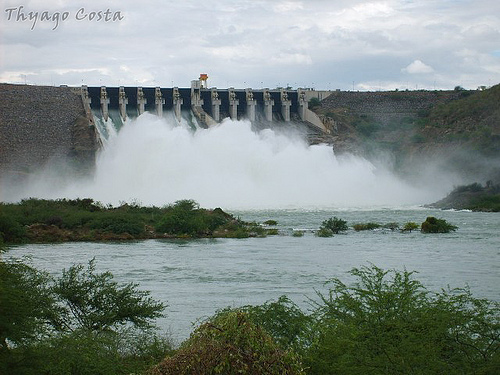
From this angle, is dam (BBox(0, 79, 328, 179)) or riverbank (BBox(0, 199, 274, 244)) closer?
riverbank (BBox(0, 199, 274, 244))

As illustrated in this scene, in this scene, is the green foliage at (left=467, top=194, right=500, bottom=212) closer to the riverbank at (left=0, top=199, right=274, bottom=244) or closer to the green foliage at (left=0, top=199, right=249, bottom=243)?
the riverbank at (left=0, top=199, right=274, bottom=244)

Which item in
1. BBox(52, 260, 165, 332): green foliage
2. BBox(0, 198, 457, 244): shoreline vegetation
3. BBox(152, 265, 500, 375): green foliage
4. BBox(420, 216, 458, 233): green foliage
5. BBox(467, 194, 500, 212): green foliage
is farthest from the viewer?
BBox(467, 194, 500, 212): green foliage

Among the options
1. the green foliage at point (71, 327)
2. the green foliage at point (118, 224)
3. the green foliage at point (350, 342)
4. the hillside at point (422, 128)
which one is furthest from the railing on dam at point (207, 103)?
the green foliage at point (350, 342)

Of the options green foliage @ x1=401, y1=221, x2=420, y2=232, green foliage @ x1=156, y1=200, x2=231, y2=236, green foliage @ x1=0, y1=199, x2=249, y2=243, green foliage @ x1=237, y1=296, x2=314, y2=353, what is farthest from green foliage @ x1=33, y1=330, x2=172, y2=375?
green foliage @ x1=401, y1=221, x2=420, y2=232

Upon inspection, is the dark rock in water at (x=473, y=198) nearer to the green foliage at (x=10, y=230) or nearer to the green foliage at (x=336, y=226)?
the green foliage at (x=336, y=226)

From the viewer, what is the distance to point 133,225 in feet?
125

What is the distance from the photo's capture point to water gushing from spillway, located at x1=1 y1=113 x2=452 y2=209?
55.5m

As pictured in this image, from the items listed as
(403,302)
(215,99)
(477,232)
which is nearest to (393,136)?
(215,99)

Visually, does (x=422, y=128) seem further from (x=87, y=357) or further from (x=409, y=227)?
(x=87, y=357)

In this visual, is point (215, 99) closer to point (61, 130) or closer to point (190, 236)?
point (61, 130)

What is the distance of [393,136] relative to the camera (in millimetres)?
82000

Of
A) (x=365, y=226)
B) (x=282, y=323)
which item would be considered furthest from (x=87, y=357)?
(x=365, y=226)

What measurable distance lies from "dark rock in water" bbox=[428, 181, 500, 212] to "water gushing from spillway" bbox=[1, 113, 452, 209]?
12.3 feet

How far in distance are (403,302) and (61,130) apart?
54480mm
